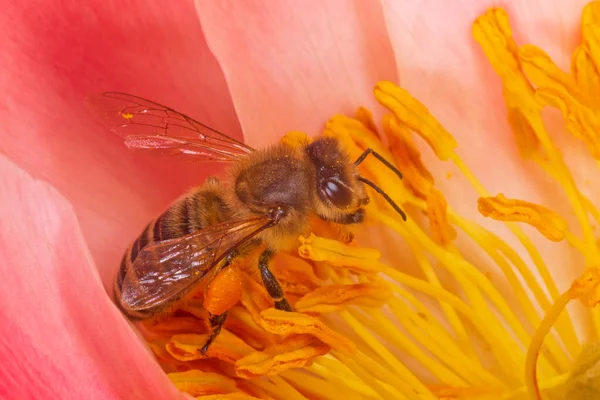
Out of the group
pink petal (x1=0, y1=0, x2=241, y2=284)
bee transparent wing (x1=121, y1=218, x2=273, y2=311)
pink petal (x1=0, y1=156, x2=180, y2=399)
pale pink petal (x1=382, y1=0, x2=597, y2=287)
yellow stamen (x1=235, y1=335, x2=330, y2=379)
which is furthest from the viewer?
pale pink petal (x1=382, y1=0, x2=597, y2=287)

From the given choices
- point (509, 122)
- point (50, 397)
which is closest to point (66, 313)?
point (50, 397)

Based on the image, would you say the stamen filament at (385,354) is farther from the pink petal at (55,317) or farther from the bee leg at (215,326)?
the pink petal at (55,317)

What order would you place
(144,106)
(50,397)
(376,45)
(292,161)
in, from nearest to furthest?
1. (50,397)
2. (292,161)
3. (144,106)
4. (376,45)

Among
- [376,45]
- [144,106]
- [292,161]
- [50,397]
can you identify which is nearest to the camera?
[50,397]

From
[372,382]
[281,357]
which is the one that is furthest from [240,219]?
[372,382]

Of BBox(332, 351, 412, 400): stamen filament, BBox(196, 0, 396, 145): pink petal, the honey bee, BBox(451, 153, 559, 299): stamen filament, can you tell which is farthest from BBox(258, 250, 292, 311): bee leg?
BBox(451, 153, 559, 299): stamen filament

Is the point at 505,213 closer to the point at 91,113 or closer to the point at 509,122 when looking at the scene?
the point at 509,122

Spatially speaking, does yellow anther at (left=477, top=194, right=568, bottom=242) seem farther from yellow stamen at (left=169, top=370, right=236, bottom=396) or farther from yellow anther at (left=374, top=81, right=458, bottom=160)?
yellow stamen at (left=169, top=370, right=236, bottom=396)
